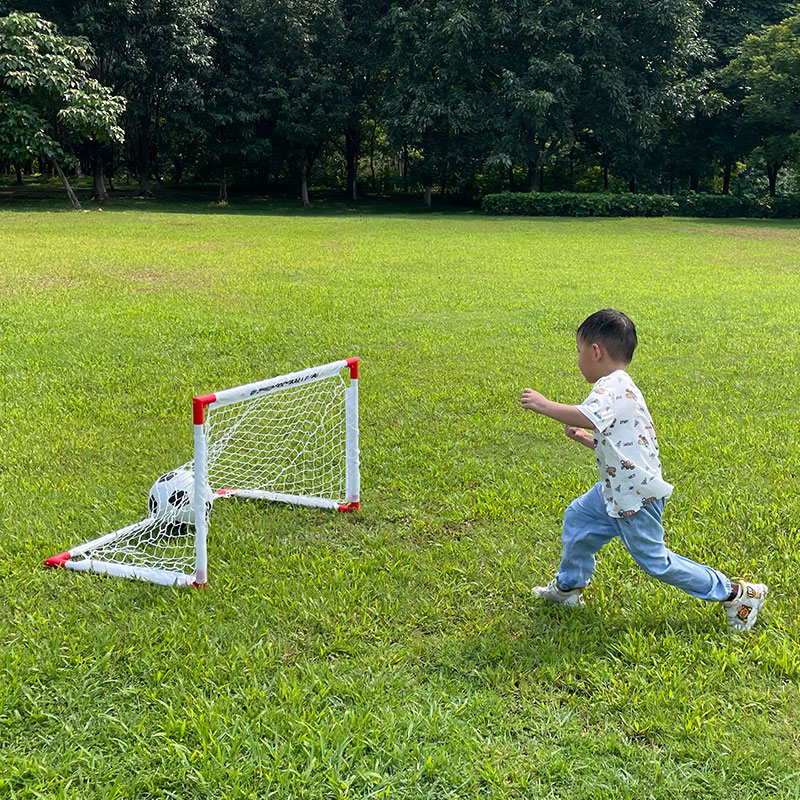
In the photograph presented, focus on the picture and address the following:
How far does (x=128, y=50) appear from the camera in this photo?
1239 inches

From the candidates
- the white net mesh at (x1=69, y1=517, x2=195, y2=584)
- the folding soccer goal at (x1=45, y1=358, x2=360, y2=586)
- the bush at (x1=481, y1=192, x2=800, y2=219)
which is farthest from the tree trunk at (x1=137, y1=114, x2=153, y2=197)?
the white net mesh at (x1=69, y1=517, x2=195, y2=584)

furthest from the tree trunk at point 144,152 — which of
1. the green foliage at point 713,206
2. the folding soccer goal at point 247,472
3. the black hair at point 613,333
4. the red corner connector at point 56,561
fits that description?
the black hair at point 613,333

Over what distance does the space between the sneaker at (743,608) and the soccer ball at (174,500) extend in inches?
101

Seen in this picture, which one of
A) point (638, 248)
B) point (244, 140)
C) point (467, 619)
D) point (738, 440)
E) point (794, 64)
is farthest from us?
point (244, 140)

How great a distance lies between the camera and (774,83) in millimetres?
29547

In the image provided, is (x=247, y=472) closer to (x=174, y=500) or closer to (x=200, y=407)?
(x=174, y=500)

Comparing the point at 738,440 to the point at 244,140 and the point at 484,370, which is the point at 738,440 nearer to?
the point at 484,370

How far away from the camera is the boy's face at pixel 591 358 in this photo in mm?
2957

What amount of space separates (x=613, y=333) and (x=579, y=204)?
1150 inches

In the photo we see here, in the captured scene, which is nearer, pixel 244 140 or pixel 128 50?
pixel 128 50

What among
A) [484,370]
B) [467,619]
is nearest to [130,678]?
[467,619]

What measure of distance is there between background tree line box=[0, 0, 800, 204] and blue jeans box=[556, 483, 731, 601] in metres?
28.1

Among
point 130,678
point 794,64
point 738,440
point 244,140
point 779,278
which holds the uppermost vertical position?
point 794,64

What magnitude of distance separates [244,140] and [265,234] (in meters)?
16.2
